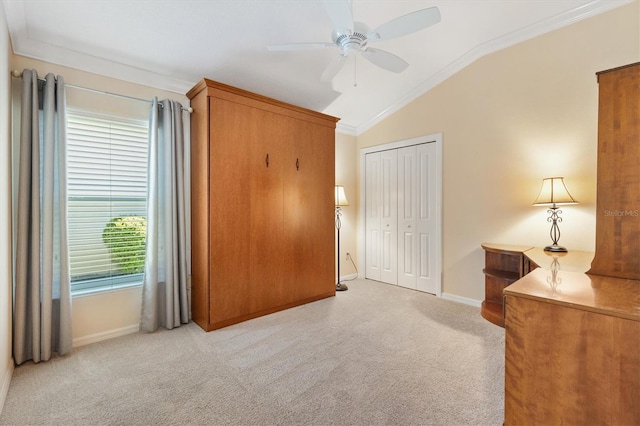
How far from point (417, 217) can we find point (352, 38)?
2699 millimetres

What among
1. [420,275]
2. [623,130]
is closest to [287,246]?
[420,275]

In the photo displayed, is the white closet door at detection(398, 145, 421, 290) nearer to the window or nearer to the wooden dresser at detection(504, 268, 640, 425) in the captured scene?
the wooden dresser at detection(504, 268, 640, 425)

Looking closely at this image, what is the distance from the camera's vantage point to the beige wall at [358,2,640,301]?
9.31ft

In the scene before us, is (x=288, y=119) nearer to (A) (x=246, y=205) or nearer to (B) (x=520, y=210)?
(A) (x=246, y=205)

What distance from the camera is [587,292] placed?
1.25 meters

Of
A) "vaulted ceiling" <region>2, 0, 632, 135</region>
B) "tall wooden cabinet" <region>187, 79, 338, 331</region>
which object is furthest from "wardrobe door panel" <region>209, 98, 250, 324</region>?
"vaulted ceiling" <region>2, 0, 632, 135</region>

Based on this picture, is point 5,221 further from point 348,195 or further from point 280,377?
point 348,195

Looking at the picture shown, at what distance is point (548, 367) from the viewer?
3.98 feet

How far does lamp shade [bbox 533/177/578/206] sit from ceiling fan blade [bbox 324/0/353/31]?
7.85 feet

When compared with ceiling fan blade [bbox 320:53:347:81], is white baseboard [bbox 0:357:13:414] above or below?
below

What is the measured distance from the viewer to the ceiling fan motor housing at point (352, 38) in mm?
2074

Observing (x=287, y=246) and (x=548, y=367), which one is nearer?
(x=548, y=367)

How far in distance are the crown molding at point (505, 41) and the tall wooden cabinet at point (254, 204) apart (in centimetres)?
126

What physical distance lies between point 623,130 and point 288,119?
2.82 meters
